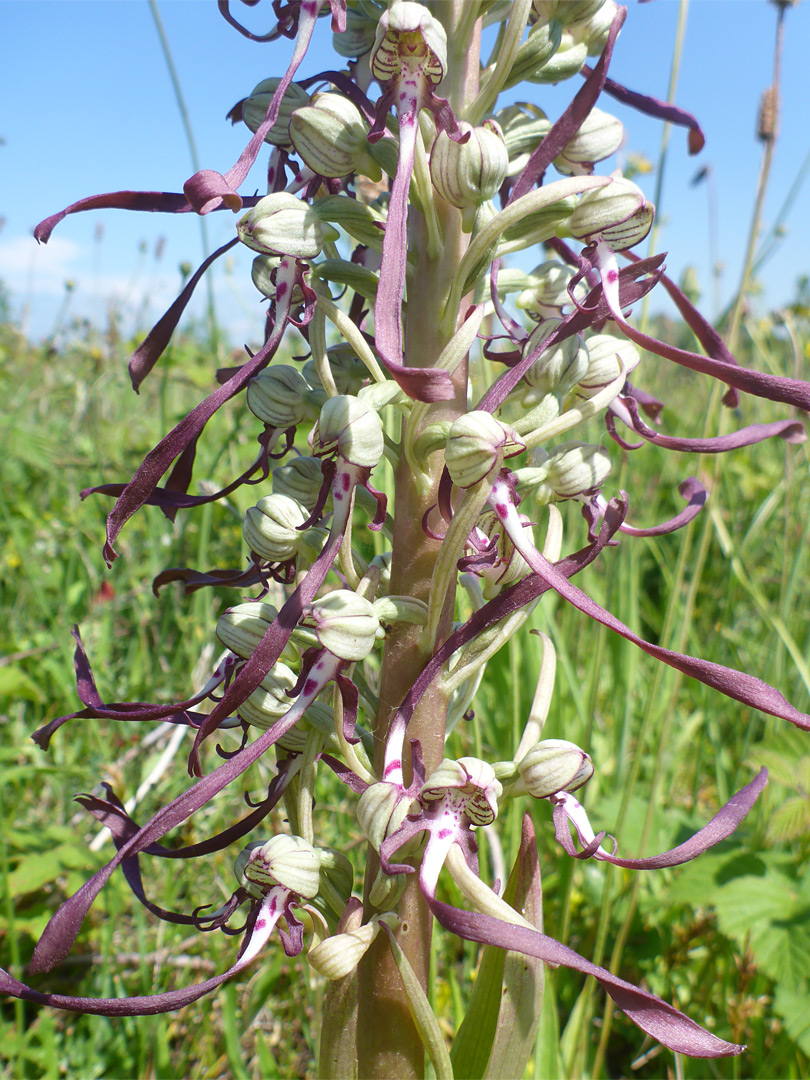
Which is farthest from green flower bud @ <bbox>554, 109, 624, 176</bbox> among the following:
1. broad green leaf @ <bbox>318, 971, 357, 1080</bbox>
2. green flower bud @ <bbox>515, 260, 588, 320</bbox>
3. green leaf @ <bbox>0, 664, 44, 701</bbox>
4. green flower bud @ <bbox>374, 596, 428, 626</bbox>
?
green leaf @ <bbox>0, 664, 44, 701</bbox>

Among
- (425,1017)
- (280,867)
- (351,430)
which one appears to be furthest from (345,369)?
(425,1017)

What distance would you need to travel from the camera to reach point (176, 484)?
982 mm

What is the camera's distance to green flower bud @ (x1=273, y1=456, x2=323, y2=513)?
37.0 inches

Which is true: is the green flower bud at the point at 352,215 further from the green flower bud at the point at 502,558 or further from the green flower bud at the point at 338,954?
the green flower bud at the point at 338,954

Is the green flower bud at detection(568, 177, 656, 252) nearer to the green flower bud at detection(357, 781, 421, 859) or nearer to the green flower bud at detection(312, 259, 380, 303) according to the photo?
the green flower bud at detection(312, 259, 380, 303)

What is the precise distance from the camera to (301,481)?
37.0 inches

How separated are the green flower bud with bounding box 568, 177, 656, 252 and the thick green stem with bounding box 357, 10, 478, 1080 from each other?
0.13 m

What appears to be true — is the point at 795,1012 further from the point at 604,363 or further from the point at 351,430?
the point at 351,430

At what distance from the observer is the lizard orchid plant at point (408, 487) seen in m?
0.78

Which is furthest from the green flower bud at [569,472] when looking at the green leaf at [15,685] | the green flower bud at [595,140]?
the green leaf at [15,685]

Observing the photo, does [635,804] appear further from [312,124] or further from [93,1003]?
[312,124]

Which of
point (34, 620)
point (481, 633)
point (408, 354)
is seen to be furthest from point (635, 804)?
point (34, 620)

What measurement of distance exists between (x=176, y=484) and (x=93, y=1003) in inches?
21.5

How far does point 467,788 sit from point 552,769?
0.39ft
